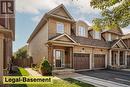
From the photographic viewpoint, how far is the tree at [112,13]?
824 cm

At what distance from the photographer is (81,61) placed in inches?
882

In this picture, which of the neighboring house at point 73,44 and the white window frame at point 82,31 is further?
the white window frame at point 82,31

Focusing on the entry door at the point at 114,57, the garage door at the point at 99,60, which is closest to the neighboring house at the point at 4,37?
the garage door at the point at 99,60

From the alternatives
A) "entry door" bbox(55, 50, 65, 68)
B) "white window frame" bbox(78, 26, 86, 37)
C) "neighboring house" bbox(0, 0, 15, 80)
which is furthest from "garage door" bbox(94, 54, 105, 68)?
"neighboring house" bbox(0, 0, 15, 80)

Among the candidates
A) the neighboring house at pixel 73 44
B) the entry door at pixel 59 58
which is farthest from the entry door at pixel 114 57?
the entry door at pixel 59 58

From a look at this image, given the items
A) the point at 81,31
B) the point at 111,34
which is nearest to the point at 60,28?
→ the point at 81,31

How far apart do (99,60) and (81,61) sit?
4.02 meters

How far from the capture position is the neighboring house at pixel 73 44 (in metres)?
19.5

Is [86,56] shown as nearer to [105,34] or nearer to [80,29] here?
[80,29]

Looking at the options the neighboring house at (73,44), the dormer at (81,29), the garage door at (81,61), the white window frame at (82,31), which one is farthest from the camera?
the white window frame at (82,31)

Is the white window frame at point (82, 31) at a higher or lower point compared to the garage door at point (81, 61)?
higher

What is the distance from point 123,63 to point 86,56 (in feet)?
30.5

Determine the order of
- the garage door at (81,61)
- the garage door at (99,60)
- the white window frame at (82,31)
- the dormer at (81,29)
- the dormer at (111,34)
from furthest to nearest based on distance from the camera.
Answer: the dormer at (111,34)
the garage door at (99,60)
the white window frame at (82,31)
the dormer at (81,29)
the garage door at (81,61)

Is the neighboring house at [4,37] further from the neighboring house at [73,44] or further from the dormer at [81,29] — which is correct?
the dormer at [81,29]
